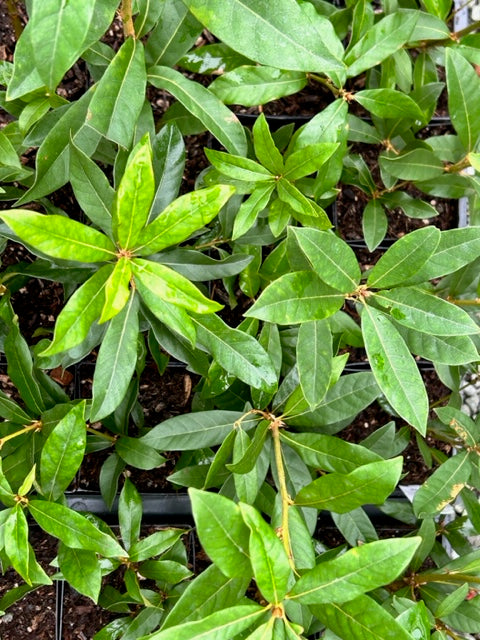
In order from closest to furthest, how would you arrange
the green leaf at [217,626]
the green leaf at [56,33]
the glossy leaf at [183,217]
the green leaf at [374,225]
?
the green leaf at [56,33] → the green leaf at [217,626] → the glossy leaf at [183,217] → the green leaf at [374,225]

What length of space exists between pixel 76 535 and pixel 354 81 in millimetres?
1417

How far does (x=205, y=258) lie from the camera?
1.11 m

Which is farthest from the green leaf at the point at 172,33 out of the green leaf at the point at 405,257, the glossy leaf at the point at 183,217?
the green leaf at the point at 405,257

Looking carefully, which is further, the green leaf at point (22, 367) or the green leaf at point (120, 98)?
the green leaf at point (22, 367)

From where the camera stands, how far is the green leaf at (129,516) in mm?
1341

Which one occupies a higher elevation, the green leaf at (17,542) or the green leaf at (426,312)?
the green leaf at (426,312)

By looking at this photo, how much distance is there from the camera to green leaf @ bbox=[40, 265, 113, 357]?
2.76 ft

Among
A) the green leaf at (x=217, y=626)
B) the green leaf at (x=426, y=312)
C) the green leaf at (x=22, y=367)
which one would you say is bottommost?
the green leaf at (x=217, y=626)

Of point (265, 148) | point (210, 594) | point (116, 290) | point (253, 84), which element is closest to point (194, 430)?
point (210, 594)

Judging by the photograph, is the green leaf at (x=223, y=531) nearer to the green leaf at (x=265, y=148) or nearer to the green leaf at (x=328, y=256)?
the green leaf at (x=328, y=256)

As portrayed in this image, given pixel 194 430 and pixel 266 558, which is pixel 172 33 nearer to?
pixel 194 430

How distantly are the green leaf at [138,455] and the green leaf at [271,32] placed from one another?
2.83 ft

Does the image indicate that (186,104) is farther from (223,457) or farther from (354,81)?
(354,81)

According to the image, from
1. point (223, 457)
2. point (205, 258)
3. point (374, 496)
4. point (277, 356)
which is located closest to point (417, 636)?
point (374, 496)
